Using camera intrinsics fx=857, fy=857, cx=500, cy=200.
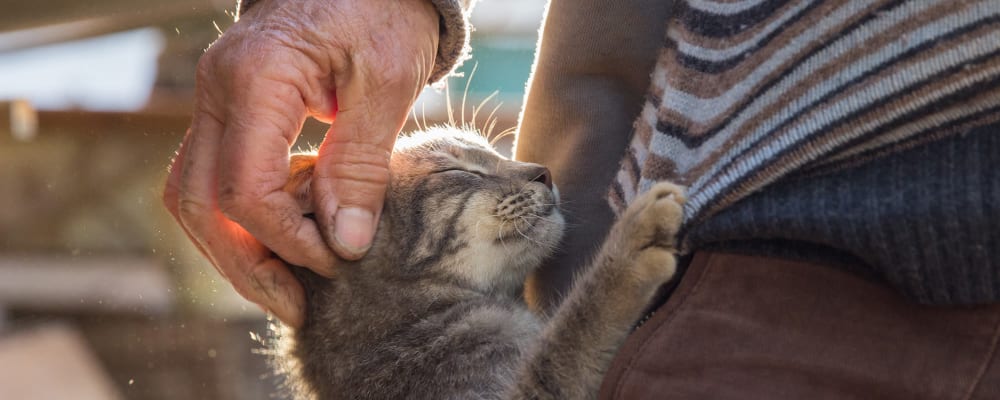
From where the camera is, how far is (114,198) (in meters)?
2.37

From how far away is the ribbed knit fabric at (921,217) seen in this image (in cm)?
75

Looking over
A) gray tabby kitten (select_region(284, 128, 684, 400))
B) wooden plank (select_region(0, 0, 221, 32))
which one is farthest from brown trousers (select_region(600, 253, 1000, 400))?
wooden plank (select_region(0, 0, 221, 32))

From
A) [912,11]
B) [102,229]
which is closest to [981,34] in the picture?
[912,11]

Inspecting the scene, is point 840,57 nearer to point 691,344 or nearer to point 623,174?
point 691,344

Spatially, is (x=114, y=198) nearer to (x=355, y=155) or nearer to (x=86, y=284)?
(x=86, y=284)

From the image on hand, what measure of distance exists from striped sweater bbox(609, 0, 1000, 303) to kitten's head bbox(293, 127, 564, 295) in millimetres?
526

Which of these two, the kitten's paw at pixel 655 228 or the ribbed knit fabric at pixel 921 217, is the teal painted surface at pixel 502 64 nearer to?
the kitten's paw at pixel 655 228

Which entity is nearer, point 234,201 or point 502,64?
point 234,201

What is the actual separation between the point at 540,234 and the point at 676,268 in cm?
45

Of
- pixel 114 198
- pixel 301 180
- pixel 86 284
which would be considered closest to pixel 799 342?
pixel 301 180

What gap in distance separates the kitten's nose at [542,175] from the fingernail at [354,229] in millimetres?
296

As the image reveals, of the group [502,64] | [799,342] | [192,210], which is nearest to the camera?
[799,342]

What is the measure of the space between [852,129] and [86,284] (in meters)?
2.26

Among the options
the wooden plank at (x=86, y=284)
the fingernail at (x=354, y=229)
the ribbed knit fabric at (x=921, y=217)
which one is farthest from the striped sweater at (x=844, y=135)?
the wooden plank at (x=86, y=284)
